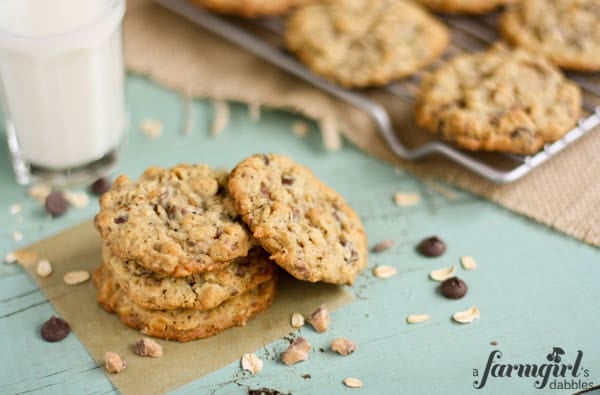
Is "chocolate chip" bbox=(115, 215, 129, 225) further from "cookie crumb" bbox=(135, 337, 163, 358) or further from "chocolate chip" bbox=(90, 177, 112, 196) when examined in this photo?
"chocolate chip" bbox=(90, 177, 112, 196)

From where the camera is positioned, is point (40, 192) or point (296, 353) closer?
point (296, 353)

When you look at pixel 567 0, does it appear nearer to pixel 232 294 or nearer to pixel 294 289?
pixel 294 289

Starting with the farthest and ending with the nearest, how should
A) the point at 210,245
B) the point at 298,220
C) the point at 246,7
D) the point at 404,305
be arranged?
the point at 246,7, the point at 404,305, the point at 298,220, the point at 210,245

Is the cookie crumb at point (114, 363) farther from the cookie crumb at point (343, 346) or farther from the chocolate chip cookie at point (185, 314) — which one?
the cookie crumb at point (343, 346)

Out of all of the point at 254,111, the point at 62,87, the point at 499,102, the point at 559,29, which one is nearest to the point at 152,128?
the point at 254,111

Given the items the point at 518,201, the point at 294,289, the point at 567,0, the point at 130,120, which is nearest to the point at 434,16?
the point at 567,0

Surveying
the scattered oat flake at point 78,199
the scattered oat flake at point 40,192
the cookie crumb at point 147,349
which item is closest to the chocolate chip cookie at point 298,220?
the cookie crumb at point 147,349

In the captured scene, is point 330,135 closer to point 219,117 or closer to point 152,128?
point 219,117
